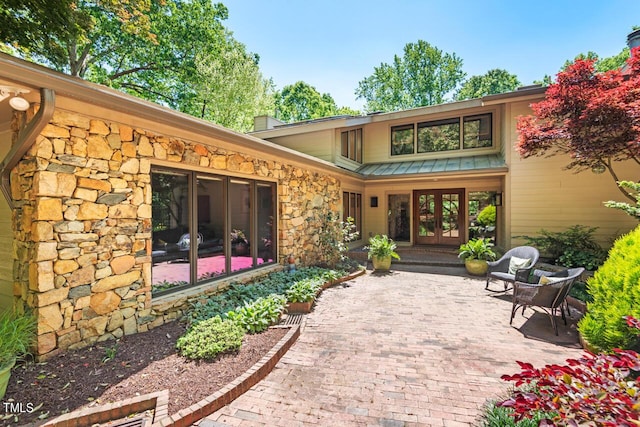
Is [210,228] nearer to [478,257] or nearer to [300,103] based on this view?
[478,257]

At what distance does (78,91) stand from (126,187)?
1143 mm

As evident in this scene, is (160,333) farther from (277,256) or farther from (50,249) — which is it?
(277,256)

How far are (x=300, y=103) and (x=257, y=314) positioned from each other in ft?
94.1

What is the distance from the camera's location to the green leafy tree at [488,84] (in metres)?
26.1

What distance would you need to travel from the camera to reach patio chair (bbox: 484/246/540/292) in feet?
17.2

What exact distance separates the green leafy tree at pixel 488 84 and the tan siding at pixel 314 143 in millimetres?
22658

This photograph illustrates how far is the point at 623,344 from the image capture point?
283 cm

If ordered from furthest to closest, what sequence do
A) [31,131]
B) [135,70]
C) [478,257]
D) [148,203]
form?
1. [135,70]
2. [478,257]
3. [148,203]
4. [31,131]

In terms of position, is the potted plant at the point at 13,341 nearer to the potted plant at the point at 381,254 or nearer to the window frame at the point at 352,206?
the potted plant at the point at 381,254

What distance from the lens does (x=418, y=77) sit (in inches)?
1025

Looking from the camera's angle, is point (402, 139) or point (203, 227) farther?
point (402, 139)

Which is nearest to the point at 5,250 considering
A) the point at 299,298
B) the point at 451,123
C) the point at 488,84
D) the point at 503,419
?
the point at 299,298

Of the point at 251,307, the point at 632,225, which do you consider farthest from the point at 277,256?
the point at 632,225

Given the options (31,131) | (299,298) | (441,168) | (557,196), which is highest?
(441,168)
